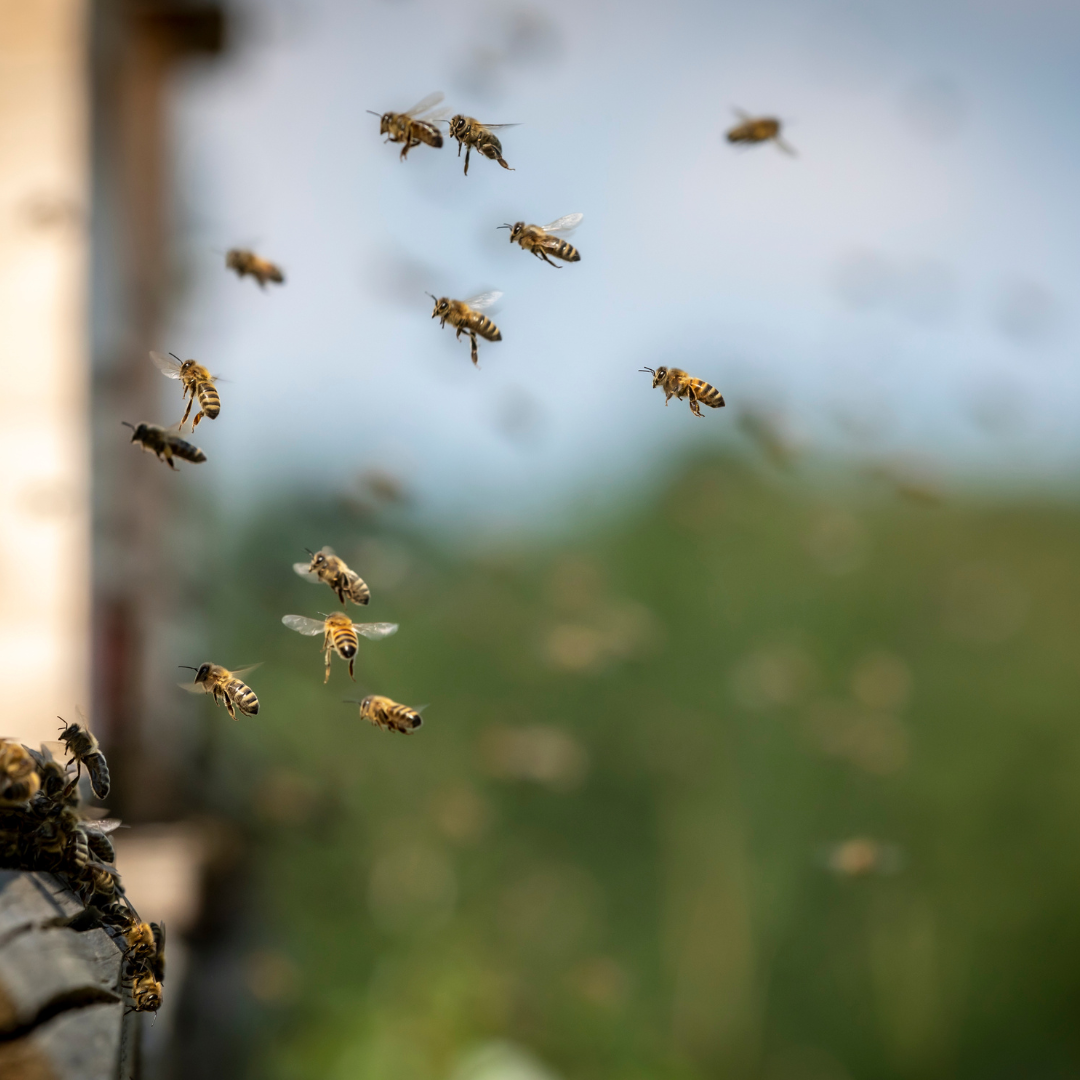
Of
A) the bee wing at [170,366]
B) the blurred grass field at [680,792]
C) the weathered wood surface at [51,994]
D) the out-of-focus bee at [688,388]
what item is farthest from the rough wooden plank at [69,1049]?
the blurred grass field at [680,792]

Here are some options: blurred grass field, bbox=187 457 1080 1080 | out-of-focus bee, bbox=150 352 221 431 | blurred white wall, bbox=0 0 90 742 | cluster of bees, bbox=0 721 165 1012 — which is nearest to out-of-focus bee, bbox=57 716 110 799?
cluster of bees, bbox=0 721 165 1012

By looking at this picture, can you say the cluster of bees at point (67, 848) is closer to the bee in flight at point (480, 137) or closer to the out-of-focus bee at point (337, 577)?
the out-of-focus bee at point (337, 577)

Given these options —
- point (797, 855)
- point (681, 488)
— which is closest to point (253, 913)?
point (797, 855)

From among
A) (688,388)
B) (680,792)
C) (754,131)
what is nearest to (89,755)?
(688,388)

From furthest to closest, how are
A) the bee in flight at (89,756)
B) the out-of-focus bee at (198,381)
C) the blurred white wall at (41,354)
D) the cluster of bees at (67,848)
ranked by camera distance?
the blurred white wall at (41,354) → the out-of-focus bee at (198,381) → the bee in flight at (89,756) → the cluster of bees at (67,848)

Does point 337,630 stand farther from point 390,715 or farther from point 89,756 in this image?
point 89,756

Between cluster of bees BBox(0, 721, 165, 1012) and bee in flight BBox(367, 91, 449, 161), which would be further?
bee in flight BBox(367, 91, 449, 161)

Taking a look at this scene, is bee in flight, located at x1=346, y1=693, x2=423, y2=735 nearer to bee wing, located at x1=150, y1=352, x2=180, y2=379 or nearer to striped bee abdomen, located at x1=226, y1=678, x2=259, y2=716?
striped bee abdomen, located at x1=226, y1=678, x2=259, y2=716
